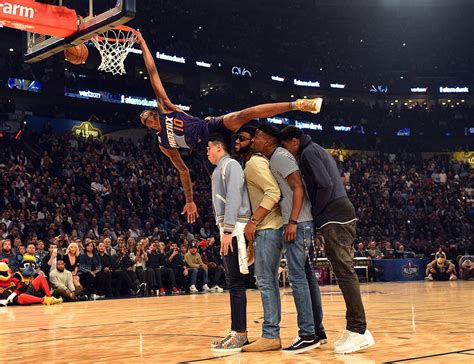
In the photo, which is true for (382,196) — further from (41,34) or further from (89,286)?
(41,34)

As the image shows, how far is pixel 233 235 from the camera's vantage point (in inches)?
222

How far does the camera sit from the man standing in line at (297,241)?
5.40 metres

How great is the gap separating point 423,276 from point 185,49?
1969cm

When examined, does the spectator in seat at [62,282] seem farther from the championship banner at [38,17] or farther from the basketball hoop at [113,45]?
the championship banner at [38,17]

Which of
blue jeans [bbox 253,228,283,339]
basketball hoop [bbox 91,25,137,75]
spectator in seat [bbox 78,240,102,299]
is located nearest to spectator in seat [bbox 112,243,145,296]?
spectator in seat [bbox 78,240,102,299]

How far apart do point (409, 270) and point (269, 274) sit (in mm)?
17542

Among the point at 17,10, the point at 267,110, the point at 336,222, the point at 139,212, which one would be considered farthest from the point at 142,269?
the point at 336,222

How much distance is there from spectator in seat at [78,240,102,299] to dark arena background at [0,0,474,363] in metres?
0.05

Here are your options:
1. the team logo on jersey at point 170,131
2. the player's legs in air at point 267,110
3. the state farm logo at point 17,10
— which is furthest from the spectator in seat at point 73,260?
the player's legs in air at point 267,110

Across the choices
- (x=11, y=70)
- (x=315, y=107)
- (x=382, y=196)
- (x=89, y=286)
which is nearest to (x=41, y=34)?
(x=315, y=107)

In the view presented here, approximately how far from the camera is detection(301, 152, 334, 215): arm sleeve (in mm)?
5523

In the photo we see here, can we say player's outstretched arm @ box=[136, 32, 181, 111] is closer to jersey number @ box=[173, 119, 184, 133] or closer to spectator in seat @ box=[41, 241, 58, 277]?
jersey number @ box=[173, 119, 184, 133]

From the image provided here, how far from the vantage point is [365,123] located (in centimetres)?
4325

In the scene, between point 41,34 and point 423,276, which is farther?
point 423,276
